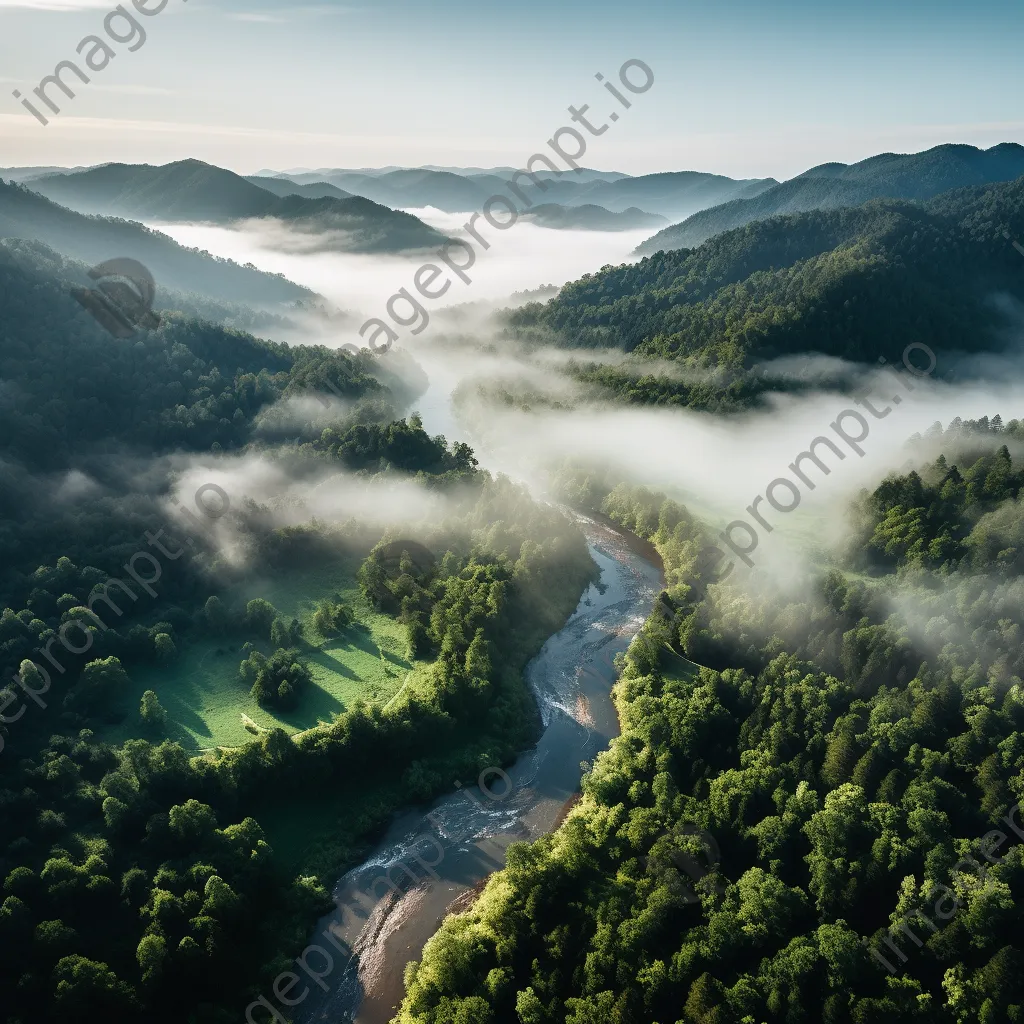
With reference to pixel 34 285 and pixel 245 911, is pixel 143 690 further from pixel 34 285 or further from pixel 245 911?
pixel 34 285

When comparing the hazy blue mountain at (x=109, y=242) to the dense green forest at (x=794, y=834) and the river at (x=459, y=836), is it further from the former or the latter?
the dense green forest at (x=794, y=834)

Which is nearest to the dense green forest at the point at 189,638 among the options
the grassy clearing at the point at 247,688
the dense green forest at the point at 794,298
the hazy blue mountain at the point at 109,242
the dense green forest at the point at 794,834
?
the grassy clearing at the point at 247,688

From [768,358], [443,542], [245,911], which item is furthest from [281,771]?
[768,358]

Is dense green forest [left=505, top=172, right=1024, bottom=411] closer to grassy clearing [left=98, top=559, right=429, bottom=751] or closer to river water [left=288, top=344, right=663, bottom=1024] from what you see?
river water [left=288, top=344, right=663, bottom=1024]

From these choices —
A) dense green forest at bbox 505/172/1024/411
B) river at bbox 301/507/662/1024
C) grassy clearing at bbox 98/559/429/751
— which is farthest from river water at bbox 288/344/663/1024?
dense green forest at bbox 505/172/1024/411

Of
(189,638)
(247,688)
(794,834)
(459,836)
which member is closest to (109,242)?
(189,638)

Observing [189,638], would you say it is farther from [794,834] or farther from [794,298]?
[794,298]
